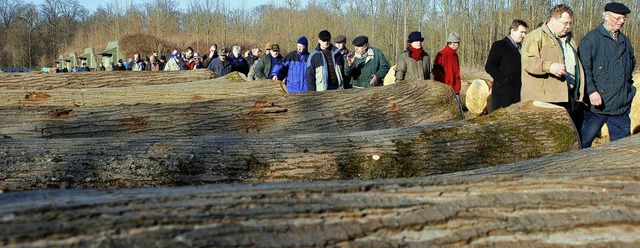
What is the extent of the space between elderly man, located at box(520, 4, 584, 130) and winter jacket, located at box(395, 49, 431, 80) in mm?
2782

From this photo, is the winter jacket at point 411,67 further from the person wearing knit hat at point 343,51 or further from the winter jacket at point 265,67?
the winter jacket at point 265,67

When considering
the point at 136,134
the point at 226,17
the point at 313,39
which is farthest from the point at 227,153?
the point at 226,17

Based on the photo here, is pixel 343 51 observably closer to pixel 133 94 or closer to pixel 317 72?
pixel 317 72

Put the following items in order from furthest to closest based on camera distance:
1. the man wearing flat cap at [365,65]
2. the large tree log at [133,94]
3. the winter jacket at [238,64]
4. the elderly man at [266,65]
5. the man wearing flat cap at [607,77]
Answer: the winter jacket at [238,64] → the elderly man at [266,65] → the man wearing flat cap at [365,65] → the large tree log at [133,94] → the man wearing flat cap at [607,77]

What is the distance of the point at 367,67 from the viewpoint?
9797 millimetres

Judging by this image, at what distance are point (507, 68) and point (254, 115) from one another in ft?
10.6

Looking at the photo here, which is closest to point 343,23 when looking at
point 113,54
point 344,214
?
point 113,54

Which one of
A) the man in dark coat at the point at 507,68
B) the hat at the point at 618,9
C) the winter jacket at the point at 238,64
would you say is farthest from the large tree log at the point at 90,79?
the hat at the point at 618,9

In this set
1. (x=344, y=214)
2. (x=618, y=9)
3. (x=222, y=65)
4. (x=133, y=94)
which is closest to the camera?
(x=344, y=214)

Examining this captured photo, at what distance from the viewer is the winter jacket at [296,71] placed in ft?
31.4

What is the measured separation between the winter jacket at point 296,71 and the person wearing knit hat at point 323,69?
284mm

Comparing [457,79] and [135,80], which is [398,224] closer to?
[457,79]

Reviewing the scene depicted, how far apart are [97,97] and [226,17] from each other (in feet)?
85.9

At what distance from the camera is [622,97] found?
20.7 ft
